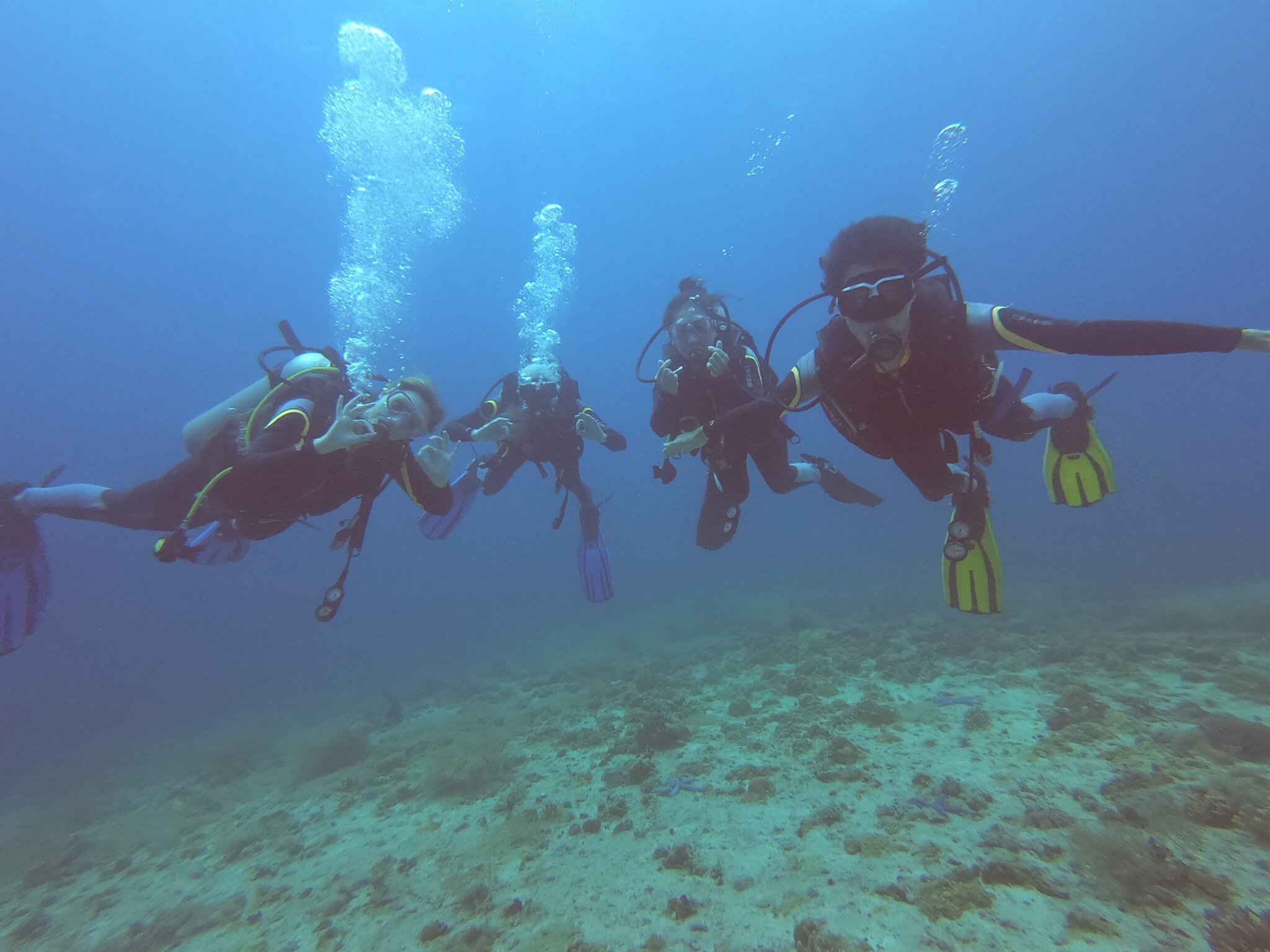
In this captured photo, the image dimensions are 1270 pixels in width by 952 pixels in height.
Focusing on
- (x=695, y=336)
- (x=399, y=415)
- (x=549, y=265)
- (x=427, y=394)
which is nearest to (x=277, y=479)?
(x=399, y=415)

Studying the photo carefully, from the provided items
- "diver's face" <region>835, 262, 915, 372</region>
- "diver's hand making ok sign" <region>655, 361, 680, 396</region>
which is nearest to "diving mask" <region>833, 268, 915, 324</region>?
"diver's face" <region>835, 262, 915, 372</region>

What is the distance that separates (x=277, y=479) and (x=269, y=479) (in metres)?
0.06

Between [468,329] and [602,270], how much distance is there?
29.2 meters

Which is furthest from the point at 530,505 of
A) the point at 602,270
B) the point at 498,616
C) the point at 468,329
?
the point at 498,616

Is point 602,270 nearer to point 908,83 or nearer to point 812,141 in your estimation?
point 812,141

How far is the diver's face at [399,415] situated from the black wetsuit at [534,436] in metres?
3.01

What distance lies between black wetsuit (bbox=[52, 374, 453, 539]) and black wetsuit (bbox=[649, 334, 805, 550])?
104 inches

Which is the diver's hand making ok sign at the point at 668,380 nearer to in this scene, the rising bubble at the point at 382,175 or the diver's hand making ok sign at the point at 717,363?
the diver's hand making ok sign at the point at 717,363

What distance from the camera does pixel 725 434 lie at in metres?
4.85

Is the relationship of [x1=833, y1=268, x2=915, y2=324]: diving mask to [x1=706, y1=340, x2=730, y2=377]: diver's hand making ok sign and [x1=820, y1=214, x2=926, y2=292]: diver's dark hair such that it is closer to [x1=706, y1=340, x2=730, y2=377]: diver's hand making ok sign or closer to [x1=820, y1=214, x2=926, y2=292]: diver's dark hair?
[x1=820, y1=214, x2=926, y2=292]: diver's dark hair

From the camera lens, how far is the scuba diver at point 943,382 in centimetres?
337

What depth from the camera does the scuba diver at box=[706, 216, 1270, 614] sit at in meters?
3.37

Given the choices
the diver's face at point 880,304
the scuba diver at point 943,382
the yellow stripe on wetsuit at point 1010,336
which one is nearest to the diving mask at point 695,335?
the scuba diver at point 943,382

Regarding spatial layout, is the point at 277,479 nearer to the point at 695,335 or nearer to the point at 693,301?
the point at 695,335
